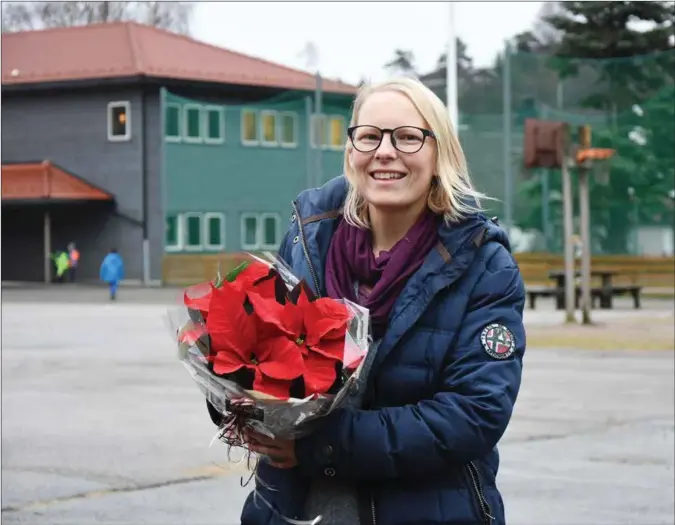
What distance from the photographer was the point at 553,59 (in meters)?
44.7

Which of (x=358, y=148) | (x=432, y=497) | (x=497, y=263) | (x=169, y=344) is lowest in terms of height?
(x=169, y=344)

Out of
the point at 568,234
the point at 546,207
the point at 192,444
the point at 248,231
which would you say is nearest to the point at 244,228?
the point at 248,231

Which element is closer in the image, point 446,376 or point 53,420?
point 446,376

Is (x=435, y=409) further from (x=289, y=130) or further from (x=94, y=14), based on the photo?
(x=94, y=14)

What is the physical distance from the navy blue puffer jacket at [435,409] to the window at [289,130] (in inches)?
1937

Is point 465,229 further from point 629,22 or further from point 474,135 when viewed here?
point 629,22

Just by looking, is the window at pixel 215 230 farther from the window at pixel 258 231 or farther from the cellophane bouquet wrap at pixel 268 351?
the cellophane bouquet wrap at pixel 268 351

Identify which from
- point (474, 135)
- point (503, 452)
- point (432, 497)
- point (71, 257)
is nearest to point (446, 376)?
point (432, 497)

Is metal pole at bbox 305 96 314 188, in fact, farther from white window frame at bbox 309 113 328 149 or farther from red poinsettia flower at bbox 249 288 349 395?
red poinsettia flower at bbox 249 288 349 395

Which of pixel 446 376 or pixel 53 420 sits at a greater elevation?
pixel 446 376

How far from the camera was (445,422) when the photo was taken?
308cm

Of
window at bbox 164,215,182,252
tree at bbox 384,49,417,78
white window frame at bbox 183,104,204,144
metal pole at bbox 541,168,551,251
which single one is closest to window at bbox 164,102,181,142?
white window frame at bbox 183,104,204,144

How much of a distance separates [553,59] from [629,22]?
2.51m

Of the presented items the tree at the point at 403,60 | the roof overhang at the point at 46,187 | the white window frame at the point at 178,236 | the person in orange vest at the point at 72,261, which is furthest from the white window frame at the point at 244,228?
the tree at the point at 403,60
